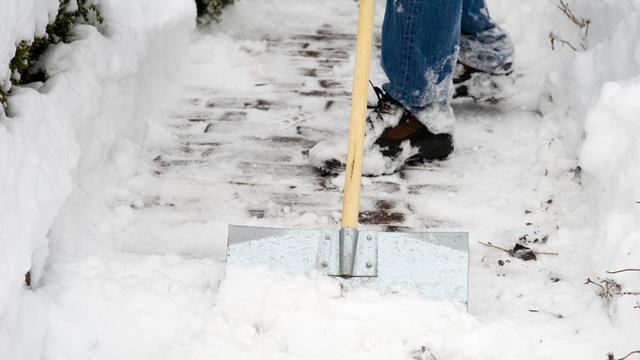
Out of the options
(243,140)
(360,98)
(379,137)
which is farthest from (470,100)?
(360,98)

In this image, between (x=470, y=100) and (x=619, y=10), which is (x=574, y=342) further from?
(x=470, y=100)

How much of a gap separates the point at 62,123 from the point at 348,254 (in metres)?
0.90

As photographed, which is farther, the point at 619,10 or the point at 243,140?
the point at 243,140

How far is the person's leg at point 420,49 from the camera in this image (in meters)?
2.73

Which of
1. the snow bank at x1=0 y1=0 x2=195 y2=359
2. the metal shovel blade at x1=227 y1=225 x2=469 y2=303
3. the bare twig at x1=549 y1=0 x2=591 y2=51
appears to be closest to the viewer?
the snow bank at x1=0 y1=0 x2=195 y2=359

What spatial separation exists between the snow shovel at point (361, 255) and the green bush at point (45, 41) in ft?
2.40

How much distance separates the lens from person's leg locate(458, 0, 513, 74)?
3287 millimetres

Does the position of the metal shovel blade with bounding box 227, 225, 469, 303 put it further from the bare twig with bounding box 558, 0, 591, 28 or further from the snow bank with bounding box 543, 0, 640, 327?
the bare twig with bounding box 558, 0, 591, 28

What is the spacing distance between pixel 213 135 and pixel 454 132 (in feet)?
3.03

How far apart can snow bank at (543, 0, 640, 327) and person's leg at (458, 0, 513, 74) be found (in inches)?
8.0

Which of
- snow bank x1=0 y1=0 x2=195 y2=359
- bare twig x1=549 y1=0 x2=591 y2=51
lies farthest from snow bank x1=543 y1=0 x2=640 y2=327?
snow bank x1=0 y1=0 x2=195 y2=359

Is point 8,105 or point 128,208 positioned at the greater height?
point 8,105

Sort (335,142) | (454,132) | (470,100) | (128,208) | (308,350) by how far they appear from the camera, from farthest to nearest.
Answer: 1. (470,100)
2. (454,132)
3. (335,142)
4. (128,208)
5. (308,350)

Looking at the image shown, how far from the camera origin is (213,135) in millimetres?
3213
